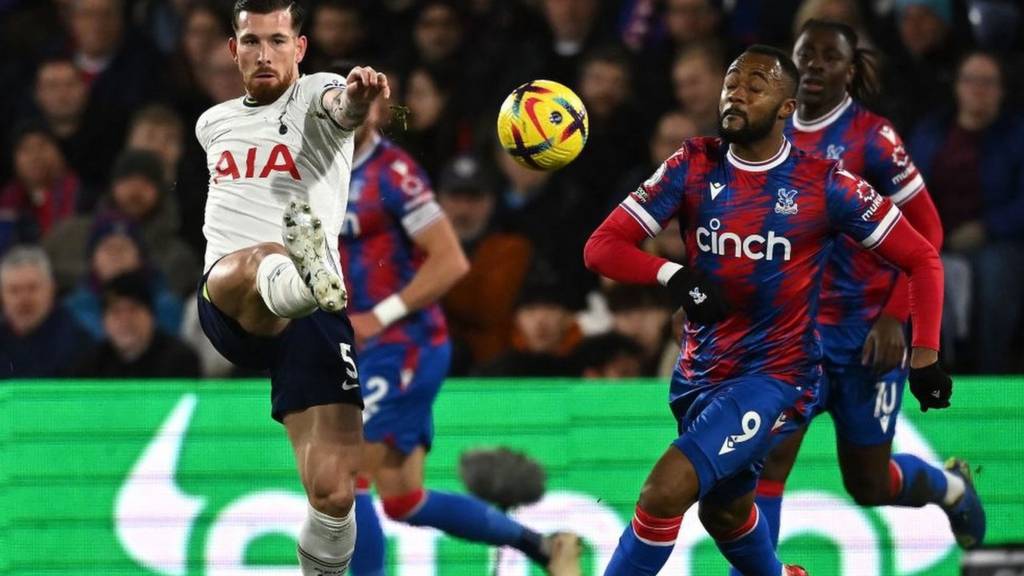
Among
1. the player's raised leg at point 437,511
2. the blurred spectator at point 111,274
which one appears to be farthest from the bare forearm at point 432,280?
the blurred spectator at point 111,274

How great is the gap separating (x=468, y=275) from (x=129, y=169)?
242 centimetres

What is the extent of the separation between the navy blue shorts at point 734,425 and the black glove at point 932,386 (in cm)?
43

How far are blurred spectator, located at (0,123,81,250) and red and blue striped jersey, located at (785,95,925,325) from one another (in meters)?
5.98

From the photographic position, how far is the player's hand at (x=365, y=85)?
5.99 m

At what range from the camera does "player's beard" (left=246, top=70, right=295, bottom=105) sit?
6.43 metres

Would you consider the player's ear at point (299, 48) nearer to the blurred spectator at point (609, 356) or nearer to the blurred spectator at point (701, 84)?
the blurred spectator at point (609, 356)

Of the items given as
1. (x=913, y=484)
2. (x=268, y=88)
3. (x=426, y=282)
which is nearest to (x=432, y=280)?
(x=426, y=282)

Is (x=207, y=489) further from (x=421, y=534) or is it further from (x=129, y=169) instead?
(x=129, y=169)

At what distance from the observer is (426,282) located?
791cm

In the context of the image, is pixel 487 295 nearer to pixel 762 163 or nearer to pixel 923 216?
pixel 923 216

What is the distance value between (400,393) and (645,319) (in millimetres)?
2243

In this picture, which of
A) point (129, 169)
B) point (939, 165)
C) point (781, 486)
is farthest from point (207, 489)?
point (939, 165)

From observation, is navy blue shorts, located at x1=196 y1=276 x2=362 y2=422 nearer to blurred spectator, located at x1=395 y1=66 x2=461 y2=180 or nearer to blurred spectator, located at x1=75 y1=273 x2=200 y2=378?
blurred spectator, located at x1=75 y1=273 x2=200 y2=378

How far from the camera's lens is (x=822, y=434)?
8.50 metres
